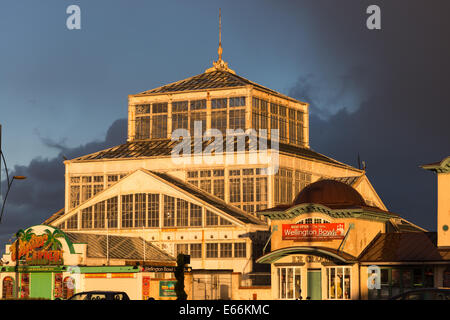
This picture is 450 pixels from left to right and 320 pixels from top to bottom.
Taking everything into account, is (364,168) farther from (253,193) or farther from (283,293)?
(283,293)

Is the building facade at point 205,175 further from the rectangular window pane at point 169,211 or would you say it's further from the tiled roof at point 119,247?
the tiled roof at point 119,247

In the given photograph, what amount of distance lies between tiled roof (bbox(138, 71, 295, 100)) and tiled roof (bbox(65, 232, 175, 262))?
2426cm

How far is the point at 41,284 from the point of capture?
93875 millimetres

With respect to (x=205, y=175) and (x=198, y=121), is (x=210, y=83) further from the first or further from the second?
(x=205, y=175)

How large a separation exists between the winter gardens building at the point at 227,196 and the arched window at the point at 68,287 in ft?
14.5

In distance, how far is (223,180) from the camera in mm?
107875

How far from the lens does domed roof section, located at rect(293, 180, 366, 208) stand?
83188mm

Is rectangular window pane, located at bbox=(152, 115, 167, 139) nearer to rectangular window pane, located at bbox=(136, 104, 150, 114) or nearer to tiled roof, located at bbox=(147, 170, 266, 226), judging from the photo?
rectangular window pane, located at bbox=(136, 104, 150, 114)

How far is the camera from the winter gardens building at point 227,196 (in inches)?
3196

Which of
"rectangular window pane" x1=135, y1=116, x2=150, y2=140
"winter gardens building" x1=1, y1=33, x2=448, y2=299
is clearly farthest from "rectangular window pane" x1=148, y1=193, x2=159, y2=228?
"rectangular window pane" x1=135, y1=116, x2=150, y2=140

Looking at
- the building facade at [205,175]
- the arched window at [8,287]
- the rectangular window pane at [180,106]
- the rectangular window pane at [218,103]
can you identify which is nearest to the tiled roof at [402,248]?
the building facade at [205,175]

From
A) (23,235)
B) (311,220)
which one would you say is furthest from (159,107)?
(311,220)

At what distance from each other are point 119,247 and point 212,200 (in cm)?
1219

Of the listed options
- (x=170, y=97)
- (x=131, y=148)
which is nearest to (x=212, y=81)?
(x=170, y=97)
